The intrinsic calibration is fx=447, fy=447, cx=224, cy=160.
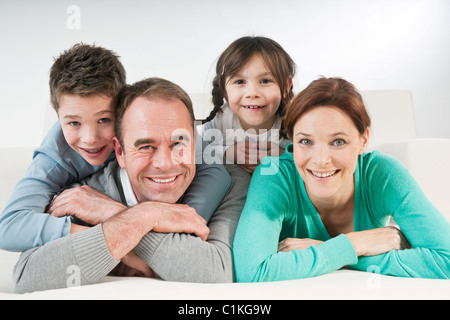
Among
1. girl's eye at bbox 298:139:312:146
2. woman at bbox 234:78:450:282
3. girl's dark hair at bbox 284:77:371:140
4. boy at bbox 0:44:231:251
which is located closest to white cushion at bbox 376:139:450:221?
woman at bbox 234:78:450:282

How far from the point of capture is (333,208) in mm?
1331

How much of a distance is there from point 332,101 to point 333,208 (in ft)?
1.06

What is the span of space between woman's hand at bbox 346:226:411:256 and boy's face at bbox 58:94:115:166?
746 millimetres

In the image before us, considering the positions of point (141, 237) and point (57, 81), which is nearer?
point (141, 237)

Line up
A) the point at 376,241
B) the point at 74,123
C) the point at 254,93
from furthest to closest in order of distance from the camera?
1. the point at 254,93
2. the point at 74,123
3. the point at 376,241

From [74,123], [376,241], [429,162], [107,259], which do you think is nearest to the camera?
[107,259]

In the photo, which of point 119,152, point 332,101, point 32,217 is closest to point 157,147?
point 119,152

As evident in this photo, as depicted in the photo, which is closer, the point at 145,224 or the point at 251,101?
the point at 145,224

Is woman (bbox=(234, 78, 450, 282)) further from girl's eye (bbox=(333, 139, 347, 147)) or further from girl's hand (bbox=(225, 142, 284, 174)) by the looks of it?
A: girl's hand (bbox=(225, 142, 284, 174))

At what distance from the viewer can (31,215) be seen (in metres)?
1.15

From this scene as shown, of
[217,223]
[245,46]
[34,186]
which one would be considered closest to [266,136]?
[245,46]

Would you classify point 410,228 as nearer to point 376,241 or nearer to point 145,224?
point 376,241
